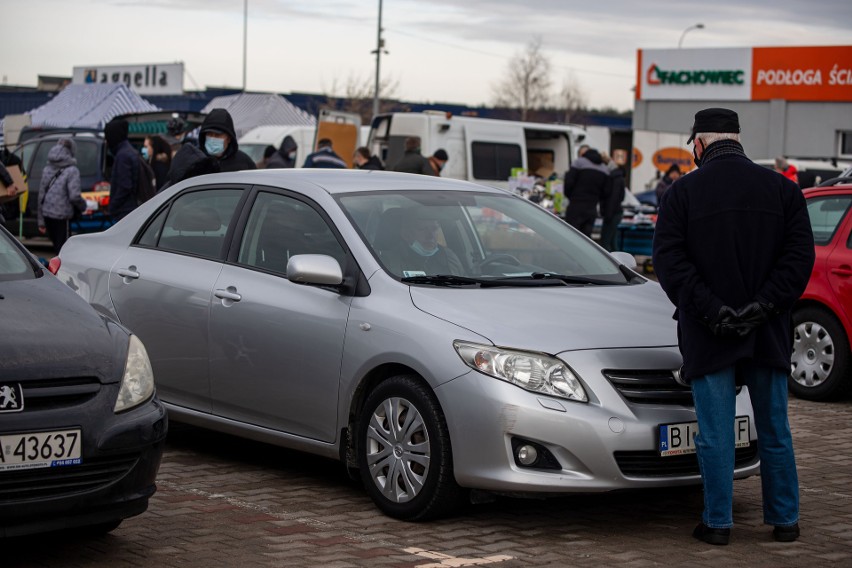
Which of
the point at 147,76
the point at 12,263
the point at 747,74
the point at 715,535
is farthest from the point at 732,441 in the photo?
the point at 147,76

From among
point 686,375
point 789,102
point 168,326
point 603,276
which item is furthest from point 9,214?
point 789,102

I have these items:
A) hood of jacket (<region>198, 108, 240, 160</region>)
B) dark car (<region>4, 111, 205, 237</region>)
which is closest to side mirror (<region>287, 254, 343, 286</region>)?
hood of jacket (<region>198, 108, 240, 160</region>)

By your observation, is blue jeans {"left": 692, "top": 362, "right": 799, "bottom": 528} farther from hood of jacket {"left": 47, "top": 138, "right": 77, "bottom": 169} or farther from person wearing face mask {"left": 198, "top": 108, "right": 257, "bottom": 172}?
hood of jacket {"left": 47, "top": 138, "right": 77, "bottom": 169}

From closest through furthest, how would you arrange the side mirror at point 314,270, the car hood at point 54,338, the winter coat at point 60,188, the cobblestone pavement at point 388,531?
the car hood at point 54,338
the cobblestone pavement at point 388,531
the side mirror at point 314,270
the winter coat at point 60,188

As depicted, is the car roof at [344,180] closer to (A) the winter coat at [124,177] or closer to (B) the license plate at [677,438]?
(B) the license plate at [677,438]

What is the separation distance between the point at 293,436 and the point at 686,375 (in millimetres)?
2000

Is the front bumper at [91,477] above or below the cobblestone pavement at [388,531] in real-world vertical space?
above

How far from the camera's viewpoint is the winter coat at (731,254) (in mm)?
5398

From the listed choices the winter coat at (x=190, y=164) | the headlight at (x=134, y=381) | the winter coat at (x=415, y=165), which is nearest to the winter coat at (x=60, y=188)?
the winter coat at (x=415, y=165)

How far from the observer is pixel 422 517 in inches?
225

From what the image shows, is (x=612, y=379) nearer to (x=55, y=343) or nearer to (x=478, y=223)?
(x=478, y=223)

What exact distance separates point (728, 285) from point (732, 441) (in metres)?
0.66

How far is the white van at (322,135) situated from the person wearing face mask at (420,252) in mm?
17133

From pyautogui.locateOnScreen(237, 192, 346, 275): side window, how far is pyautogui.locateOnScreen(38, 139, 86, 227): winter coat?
30.6 feet
